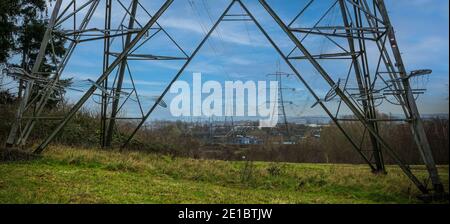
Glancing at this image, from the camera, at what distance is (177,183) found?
35.3 feet

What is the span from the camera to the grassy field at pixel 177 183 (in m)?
8.43

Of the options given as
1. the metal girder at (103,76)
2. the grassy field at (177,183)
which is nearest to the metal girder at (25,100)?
the metal girder at (103,76)

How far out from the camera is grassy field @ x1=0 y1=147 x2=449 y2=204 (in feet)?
27.7

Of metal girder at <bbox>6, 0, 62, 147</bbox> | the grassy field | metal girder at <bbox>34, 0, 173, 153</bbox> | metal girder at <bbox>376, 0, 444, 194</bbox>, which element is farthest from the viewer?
metal girder at <bbox>6, 0, 62, 147</bbox>

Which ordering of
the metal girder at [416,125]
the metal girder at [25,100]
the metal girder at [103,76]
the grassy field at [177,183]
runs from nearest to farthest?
1. the grassy field at [177,183]
2. the metal girder at [416,125]
3. the metal girder at [103,76]
4. the metal girder at [25,100]

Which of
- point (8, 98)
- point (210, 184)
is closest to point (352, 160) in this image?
point (210, 184)

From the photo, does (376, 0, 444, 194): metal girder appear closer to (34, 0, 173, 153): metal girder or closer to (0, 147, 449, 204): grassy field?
(0, 147, 449, 204): grassy field

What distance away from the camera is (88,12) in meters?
14.6

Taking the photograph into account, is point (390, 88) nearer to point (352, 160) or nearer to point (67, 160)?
point (67, 160)

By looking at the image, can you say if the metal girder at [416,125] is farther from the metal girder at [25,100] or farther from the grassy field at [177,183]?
the metal girder at [25,100]

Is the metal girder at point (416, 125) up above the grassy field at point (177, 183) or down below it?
above

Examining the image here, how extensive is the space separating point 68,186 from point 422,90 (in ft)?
29.0

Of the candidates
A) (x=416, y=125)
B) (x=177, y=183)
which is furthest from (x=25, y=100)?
(x=416, y=125)

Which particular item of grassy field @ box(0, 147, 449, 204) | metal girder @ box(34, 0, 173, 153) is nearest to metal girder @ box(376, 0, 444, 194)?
grassy field @ box(0, 147, 449, 204)
